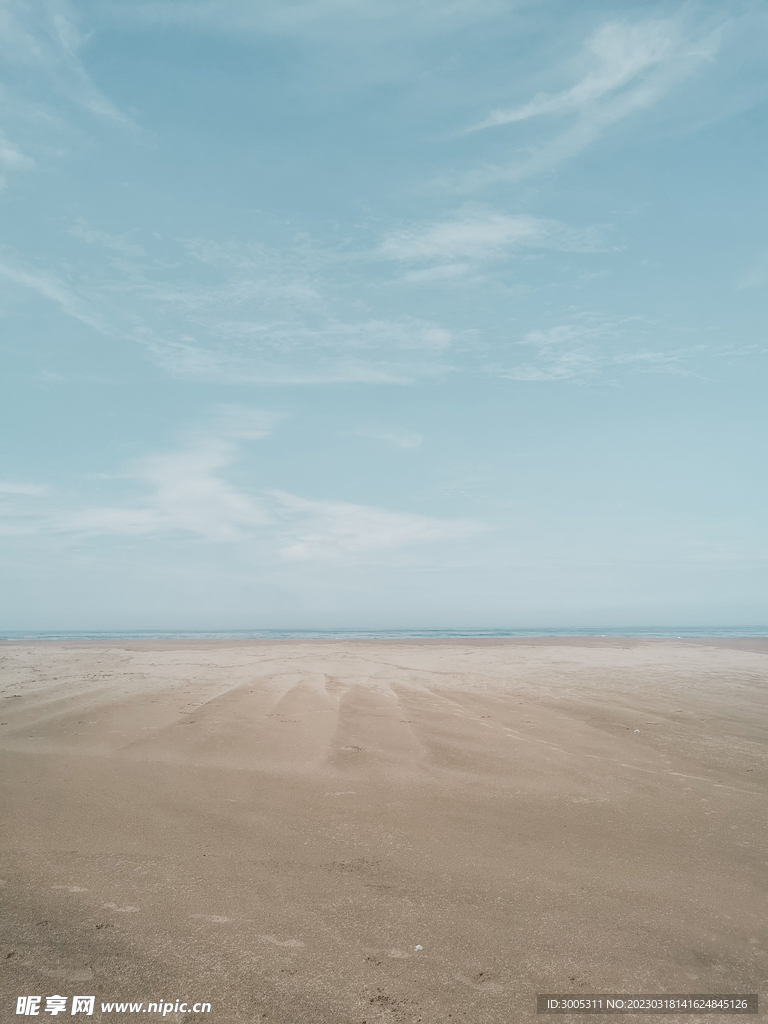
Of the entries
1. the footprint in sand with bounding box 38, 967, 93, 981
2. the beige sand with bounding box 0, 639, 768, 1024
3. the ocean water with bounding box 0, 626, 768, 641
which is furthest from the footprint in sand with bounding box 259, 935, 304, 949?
the ocean water with bounding box 0, 626, 768, 641

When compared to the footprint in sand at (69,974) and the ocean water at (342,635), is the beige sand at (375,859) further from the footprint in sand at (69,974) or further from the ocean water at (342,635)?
the ocean water at (342,635)

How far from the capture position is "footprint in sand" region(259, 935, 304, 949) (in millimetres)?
3068

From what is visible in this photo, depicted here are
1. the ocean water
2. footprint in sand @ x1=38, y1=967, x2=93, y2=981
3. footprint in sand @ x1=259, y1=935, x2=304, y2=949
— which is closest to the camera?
footprint in sand @ x1=38, y1=967, x2=93, y2=981

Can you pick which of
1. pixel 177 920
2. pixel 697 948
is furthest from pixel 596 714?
pixel 177 920

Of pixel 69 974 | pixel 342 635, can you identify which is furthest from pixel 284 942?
pixel 342 635

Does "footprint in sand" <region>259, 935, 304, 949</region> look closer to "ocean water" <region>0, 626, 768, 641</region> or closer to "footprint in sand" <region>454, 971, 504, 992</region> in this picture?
"footprint in sand" <region>454, 971, 504, 992</region>

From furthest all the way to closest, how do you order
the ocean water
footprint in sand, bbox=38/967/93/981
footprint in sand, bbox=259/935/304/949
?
1. the ocean water
2. footprint in sand, bbox=259/935/304/949
3. footprint in sand, bbox=38/967/93/981

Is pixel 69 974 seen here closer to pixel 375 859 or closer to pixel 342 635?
pixel 375 859

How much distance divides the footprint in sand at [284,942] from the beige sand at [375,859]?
2 cm

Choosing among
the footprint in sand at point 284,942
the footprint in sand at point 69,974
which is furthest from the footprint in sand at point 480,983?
the footprint in sand at point 69,974

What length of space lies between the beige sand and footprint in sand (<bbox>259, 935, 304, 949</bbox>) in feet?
0.06

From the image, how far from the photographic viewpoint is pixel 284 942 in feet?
10.2

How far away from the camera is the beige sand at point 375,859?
2861mm

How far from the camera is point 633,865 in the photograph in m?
4.09
